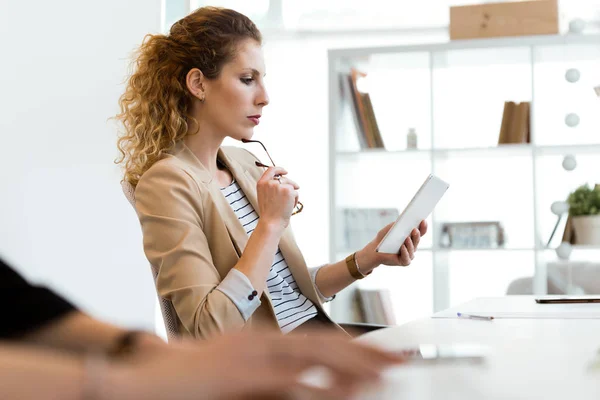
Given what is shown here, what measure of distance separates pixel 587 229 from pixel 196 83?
240cm

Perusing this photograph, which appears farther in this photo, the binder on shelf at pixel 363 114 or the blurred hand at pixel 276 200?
the binder on shelf at pixel 363 114

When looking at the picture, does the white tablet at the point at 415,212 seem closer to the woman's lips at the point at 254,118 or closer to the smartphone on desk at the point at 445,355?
the woman's lips at the point at 254,118

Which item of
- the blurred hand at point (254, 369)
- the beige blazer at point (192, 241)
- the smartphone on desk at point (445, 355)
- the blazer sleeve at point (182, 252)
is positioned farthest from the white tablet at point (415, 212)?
the blurred hand at point (254, 369)

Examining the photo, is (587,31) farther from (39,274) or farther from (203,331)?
(203,331)

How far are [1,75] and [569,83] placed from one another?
8.78 feet

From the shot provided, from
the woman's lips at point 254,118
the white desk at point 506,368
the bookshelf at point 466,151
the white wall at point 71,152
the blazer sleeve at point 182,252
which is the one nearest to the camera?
the white desk at point 506,368

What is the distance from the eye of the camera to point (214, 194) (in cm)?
171

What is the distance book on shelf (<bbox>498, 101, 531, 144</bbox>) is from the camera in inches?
147

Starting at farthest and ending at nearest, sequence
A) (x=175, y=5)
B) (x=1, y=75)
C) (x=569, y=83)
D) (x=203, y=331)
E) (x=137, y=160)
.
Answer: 1. (x=175, y=5)
2. (x=569, y=83)
3. (x=1, y=75)
4. (x=137, y=160)
5. (x=203, y=331)

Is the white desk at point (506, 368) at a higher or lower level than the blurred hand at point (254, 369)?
lower

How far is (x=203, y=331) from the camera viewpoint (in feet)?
4.78

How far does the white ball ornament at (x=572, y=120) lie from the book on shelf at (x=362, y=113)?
0.92 m

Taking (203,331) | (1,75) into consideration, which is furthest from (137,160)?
(1,75)

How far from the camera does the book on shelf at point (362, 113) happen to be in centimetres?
392
